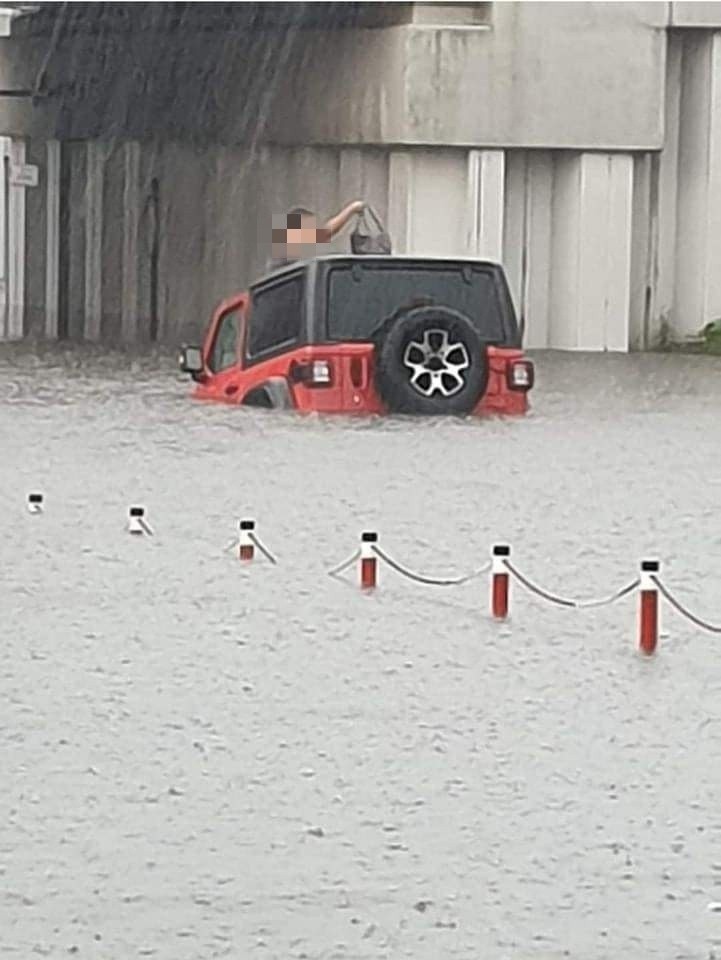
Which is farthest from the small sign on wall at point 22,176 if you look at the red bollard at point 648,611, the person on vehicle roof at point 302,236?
the red bollard at point 648,611

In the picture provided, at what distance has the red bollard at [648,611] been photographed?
12.0 metres

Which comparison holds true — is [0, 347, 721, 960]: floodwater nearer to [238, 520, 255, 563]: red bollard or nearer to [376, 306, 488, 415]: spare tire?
[238, 520, 255, 563]: red bollard

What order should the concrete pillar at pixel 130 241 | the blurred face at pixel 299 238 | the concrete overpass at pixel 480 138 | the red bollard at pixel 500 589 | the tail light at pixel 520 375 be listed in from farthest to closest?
the concrete pillar at pixel 130 241 < the concrete overpass at pixel 480 138 < the blurred face at pixel 299 238 < the tail light at pixel 520 375 < the red bollard at pixel 500 589

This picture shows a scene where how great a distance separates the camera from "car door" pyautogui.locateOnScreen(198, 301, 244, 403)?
77.0 ft

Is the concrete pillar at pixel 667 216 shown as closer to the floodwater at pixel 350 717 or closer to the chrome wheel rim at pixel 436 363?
the chrome wheel rim at pixel 436 363

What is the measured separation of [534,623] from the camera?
13156 millimetres

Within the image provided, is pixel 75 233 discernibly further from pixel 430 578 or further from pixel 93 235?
pixel 430 578

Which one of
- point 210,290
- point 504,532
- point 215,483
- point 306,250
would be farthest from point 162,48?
point 504,532

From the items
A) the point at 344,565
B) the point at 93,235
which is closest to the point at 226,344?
the point at 344,565

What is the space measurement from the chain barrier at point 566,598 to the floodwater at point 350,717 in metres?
0.12

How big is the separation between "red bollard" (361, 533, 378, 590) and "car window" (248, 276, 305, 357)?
330 inches

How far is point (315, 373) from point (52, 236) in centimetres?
2009

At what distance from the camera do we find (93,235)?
135 feet

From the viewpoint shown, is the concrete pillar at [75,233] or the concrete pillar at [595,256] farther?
the concrete pillar at [75,233]
